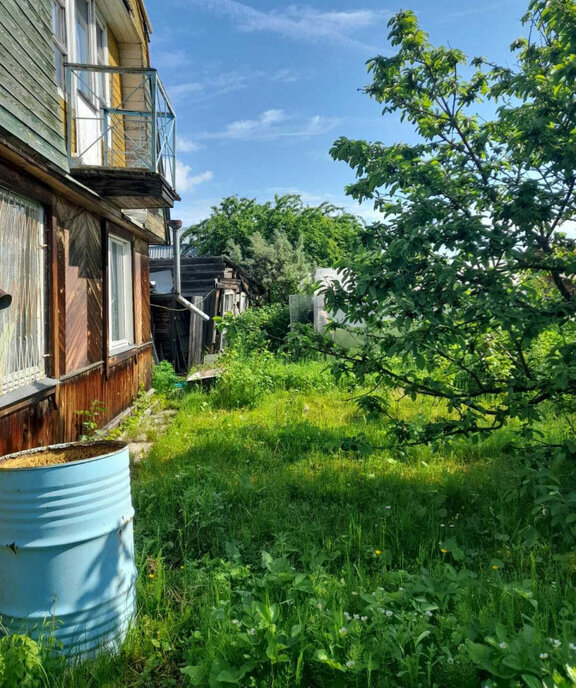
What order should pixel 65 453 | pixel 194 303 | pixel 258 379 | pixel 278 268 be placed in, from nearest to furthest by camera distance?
1. pixel 65 453
2. pixel 258 379
3. pixel 194 303
4. pixel 278 268

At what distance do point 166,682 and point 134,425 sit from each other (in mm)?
4822

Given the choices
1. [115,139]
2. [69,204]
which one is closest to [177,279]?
[115,139]

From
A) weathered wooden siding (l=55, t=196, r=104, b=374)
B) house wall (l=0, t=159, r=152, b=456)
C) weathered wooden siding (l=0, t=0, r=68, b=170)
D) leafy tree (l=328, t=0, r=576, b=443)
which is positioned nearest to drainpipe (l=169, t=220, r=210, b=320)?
house wall (l=0, t=159, r=152, b=456)

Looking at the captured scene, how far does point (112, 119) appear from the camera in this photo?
6691mm

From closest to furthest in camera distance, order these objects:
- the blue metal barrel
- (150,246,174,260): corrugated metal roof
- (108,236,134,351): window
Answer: the blue metal barrel, (108,236,134,351): window, (150,246,174,260): corrugated metal roof

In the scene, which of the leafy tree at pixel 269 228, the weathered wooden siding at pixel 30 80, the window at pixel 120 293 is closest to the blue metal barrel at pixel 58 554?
the weathered wooden siding at pixel 30 80

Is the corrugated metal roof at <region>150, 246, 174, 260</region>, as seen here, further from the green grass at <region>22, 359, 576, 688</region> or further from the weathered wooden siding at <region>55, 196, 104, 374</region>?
the green grass at <region>22, 359, 576, 688</region>

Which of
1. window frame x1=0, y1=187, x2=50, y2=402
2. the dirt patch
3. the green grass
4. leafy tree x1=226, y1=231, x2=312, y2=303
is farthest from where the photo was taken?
leafy tree x1=226, y1=231, x2=312, y2=303

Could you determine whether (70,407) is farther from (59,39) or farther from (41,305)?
(59,39)

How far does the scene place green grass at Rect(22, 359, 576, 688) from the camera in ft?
6.97

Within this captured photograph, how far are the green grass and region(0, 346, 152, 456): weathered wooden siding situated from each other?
90 centimetres

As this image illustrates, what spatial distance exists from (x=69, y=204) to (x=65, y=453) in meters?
3.25

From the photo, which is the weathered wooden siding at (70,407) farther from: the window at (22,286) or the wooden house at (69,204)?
the window at (22,286)

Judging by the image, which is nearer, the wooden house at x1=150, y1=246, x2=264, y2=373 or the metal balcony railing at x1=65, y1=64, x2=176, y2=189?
the metal balcony railing at x1=65, y1=64, x2=176, y2=189
